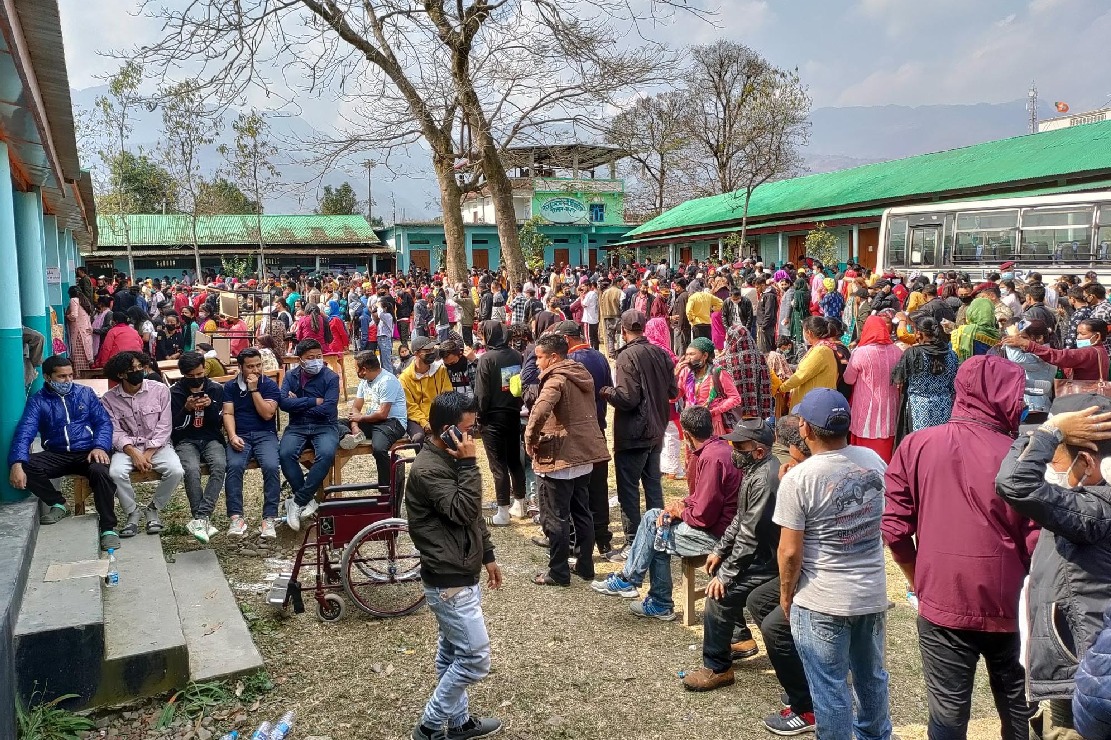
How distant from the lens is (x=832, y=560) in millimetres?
3137

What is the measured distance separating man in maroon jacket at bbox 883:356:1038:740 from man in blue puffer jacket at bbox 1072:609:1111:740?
2.65 ft

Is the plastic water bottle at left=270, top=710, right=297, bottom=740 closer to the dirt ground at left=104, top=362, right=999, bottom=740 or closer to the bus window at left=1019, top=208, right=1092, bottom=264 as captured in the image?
the dirt ground at left=104, top=362, right=999, bottom=740

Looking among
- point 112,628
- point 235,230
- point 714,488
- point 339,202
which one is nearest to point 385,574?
point 112,628

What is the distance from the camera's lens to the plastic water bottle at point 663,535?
5074 millimetres

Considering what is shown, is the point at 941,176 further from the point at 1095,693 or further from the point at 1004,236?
the point at 1095,693

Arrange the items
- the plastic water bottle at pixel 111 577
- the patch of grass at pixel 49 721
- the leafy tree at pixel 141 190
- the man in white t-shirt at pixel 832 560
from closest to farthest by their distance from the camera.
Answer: the man in white t-shirt at pixel 832 560
the patch of grass at pixel 49 721
the plastic water bottle at pixel 111 577
the leafy tree at pixel 141 190

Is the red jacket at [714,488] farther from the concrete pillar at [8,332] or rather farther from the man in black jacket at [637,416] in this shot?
the concrete pillar at [8,332]

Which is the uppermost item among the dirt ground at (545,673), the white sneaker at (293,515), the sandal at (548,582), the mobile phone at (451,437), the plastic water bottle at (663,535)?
the mobile phone at (451,437)

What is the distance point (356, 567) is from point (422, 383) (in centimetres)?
215

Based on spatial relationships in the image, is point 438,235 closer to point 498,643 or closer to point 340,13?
point 340,13

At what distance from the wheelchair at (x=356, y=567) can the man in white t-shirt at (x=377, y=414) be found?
112 cm

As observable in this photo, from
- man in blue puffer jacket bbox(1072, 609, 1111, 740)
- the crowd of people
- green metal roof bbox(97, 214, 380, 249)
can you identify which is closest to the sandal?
the crowd of people

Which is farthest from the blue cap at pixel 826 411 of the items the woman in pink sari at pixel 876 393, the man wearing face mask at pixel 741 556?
the woman in pink sari at pixel 876 393

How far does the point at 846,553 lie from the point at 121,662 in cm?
364
